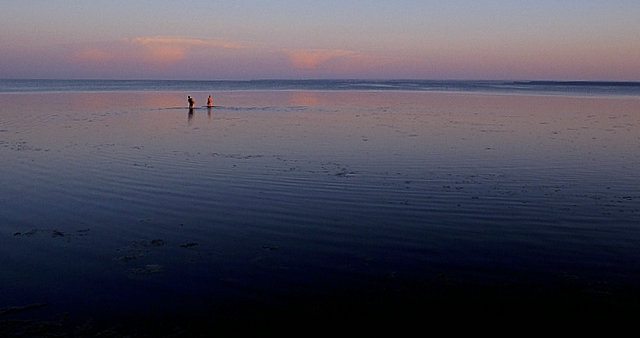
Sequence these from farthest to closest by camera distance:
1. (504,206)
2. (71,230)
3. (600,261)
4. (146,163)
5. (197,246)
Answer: (146,163) < (504,206) < (71,230) < (197,246) < (600,261)

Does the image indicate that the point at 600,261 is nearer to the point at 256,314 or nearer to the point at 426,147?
the point at 256,314

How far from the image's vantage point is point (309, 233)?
34.7ft

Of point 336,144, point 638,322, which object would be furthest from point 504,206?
point 336,144

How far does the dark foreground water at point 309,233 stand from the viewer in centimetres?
754

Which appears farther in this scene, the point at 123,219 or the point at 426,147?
the point at 426,147

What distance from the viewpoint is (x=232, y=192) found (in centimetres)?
1398

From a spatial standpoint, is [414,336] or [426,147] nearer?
[414,336]

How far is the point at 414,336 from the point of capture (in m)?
6.73

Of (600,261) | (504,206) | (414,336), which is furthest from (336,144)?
(414,336)

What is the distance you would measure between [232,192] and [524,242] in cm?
738

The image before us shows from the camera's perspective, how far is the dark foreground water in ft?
24.7

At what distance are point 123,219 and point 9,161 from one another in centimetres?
948

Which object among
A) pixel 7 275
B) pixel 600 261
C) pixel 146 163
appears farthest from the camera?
pixel 146 163

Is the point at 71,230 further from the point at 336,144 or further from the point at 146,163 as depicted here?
the point at 336,144
